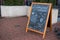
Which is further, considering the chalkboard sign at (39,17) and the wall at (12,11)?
the wall at (12,11)

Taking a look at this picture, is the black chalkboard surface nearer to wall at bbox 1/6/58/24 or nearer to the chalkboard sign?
the chalkboard sign

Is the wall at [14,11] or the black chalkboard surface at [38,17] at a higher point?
the black chalkboard surface at [38,17]

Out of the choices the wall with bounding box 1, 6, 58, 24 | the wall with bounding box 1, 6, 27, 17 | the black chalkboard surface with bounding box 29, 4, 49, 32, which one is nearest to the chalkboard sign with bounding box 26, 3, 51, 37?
the black chalkboard surface with bounding box 29, 4, 49, 32

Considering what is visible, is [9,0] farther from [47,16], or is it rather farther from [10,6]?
[47,16]

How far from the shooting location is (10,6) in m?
9.76

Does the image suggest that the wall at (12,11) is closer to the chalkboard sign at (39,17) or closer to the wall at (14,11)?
the wall at (14,11)

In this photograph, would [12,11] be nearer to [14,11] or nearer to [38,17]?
[14,11]

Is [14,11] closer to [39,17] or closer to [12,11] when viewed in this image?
[12,11]

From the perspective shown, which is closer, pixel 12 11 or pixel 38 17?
pixel 38 17

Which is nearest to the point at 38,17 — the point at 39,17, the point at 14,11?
the point at 39,17

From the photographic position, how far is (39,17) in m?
5.93

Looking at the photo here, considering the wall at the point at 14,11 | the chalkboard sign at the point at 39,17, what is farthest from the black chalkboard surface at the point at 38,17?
the wall at the point at 14,11

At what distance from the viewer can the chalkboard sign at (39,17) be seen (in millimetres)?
5707

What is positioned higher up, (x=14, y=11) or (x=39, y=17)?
(x=39, y=17)
